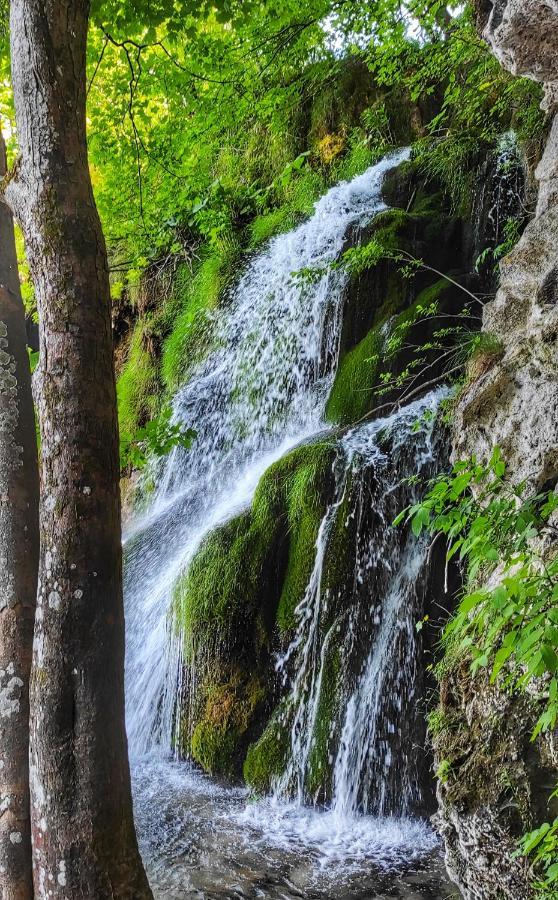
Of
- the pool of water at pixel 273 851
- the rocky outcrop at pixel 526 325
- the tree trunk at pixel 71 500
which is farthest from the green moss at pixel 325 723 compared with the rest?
the tree trunk at pixel 71 500

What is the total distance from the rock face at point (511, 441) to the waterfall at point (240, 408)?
81.7 inches

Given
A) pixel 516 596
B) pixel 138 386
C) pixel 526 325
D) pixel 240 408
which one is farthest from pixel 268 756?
pixel 138 386

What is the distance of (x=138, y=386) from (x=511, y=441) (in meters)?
8.17

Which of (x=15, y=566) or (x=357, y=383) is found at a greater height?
(x=357, y=383)

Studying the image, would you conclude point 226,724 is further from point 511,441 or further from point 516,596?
point 516,596

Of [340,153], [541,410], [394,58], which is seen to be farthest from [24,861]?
[340,153]

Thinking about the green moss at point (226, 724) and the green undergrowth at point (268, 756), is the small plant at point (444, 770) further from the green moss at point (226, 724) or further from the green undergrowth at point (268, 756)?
the green moss at point (226, 724)

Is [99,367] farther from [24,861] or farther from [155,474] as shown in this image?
[155,474]

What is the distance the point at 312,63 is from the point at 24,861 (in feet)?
34.8

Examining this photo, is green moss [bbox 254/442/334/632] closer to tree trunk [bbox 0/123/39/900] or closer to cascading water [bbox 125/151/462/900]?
cascading water [bbox 125/151/462/900]

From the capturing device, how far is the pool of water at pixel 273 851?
3.37 m

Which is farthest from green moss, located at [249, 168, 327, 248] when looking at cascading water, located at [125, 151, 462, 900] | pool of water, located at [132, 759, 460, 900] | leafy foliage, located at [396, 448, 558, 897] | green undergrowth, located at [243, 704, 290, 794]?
pool of water, located at [132, 759, 460, 900]

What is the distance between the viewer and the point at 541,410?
11.0 feet

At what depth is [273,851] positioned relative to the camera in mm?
3756
